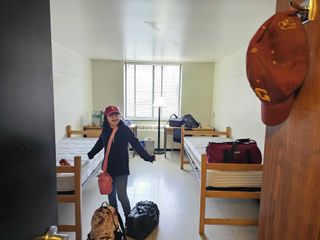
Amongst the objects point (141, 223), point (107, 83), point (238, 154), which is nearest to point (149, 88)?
point (107, 83)

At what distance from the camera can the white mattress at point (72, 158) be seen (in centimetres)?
216

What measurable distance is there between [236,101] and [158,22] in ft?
7.03

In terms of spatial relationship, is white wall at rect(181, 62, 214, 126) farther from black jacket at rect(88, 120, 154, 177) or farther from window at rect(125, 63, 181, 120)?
black jacket at rect(88, 120, 154, 177)

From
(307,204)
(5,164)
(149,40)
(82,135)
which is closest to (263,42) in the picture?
(307,204)

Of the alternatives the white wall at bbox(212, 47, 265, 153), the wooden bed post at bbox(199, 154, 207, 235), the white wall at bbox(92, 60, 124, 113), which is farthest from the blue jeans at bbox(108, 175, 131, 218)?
the white wall at bbox(92, 60, 124, 113)

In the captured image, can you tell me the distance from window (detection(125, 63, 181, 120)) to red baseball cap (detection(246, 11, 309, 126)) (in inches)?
192

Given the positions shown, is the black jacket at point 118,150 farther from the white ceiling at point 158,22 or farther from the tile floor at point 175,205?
the white ceiling at point 158,22

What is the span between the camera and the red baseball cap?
2.27ft

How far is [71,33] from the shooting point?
2869mm

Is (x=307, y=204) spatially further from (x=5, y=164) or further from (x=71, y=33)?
(x=71, y=33)

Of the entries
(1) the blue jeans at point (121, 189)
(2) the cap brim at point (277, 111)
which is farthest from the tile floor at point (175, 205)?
(2) the cap brim at point (277, 111)

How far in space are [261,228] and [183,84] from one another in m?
4.60

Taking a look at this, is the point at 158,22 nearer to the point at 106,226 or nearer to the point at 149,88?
the point at 106,226

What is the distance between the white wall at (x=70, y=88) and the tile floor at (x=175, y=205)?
3.96ft
